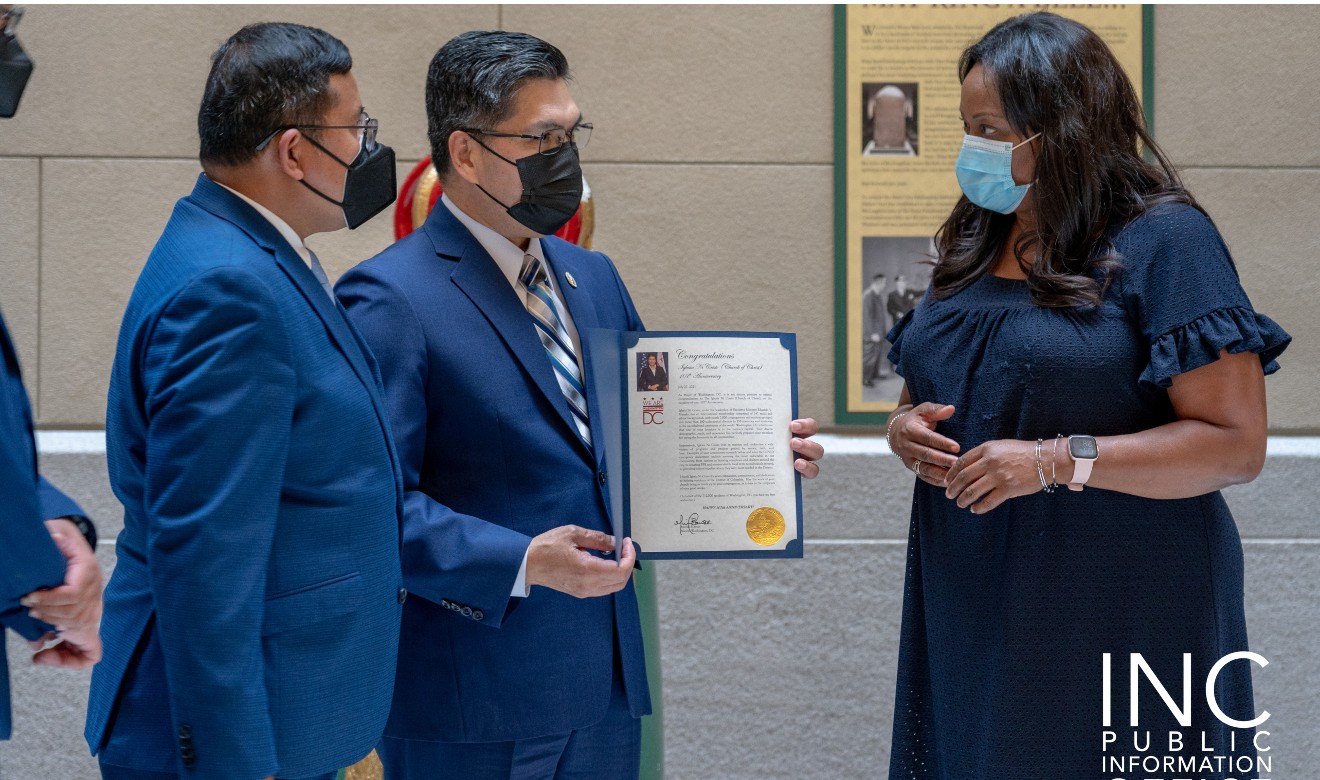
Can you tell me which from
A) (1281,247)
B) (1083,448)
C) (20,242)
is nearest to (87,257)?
(20,242)

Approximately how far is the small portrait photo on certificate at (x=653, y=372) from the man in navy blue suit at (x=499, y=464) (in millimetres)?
96

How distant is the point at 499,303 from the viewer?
217 cm

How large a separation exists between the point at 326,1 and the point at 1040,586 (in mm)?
2835

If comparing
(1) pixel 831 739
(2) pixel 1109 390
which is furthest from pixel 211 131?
(1) pixel 831 739

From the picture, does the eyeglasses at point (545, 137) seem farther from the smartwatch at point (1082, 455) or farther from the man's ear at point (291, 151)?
the smartwatch at point (1082, 455)

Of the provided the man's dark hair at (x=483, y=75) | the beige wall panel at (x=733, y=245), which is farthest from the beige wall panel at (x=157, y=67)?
the man's dark hair at (x=483, y=75)

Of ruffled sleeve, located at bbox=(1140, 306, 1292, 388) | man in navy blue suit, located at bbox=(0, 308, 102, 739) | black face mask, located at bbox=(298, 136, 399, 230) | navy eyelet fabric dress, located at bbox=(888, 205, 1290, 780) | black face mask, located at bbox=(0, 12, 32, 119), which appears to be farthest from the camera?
navy eyelet fabric dress, located at bbox=(888, 205, 1290, 780)

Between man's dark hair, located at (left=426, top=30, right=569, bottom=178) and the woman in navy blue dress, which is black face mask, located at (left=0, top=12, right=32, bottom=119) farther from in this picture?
the woman in navy blue dress

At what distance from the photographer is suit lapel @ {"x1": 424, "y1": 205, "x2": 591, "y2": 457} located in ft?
6.97

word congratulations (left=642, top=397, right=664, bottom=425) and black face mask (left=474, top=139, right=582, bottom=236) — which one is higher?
black face mask (left=474, top=139, right=582, bottom=236)

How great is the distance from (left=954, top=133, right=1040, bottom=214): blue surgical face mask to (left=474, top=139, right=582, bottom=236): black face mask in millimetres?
733

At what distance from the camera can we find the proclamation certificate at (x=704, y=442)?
2129 millimetres

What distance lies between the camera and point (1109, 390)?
216cm

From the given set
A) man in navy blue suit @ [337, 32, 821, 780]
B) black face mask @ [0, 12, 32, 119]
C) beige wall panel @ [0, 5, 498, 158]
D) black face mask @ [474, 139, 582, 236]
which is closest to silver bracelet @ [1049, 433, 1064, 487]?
man in navy blue suit @ [337, 32, 821, 780]
